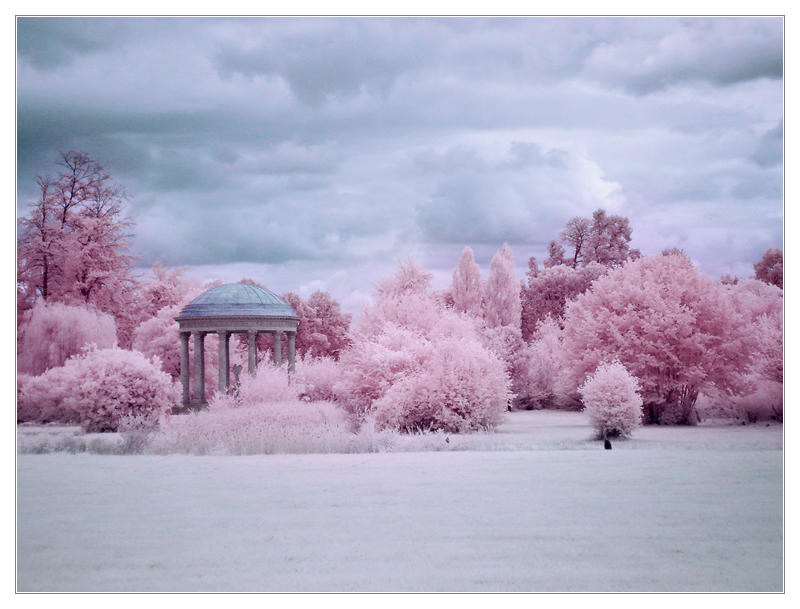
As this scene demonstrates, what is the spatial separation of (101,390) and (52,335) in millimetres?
1483

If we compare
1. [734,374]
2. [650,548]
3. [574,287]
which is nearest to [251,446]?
[650,548]

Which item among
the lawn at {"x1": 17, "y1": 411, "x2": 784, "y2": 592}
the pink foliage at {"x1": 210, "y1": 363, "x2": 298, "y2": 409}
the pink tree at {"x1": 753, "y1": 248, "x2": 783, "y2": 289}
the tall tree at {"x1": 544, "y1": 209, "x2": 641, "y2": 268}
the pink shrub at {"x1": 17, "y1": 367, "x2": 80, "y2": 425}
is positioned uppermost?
the tall tree at {"x1": 544, "y1": 209, "x2": 641, "y2": 268}

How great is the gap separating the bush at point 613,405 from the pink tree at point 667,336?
4.37ft

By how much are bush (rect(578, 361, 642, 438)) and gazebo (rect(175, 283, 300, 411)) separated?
9661 millimetres

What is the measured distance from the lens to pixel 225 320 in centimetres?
1739

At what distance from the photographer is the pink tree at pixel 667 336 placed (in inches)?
488

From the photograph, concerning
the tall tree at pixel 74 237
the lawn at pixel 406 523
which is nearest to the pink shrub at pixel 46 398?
the lawn at pixel 406 523

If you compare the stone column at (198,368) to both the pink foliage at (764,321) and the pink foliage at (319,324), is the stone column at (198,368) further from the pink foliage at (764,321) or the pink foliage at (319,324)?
the pink foliage at (764,321)

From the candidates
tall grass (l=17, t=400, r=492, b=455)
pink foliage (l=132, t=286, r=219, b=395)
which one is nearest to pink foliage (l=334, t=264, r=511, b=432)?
tall grass (l=17, t=400, r=492, b=455)

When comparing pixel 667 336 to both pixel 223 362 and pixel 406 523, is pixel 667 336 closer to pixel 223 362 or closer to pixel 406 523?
pixel 406 523

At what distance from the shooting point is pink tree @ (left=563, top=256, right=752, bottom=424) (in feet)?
40.6

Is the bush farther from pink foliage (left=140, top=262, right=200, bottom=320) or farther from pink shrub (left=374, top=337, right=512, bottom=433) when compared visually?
pink foliage (left=140, top=262, right=200, bottom=320)

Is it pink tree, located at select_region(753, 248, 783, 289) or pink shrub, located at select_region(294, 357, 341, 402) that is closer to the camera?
pink tree, located at select_region(753, 248, 783, 289)

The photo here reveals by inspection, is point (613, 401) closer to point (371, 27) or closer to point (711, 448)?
point (711, 448)
